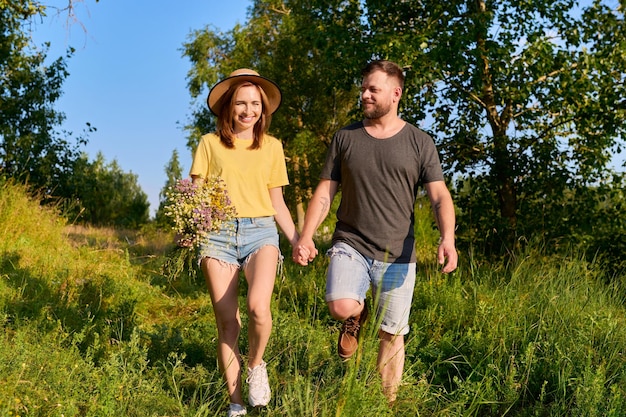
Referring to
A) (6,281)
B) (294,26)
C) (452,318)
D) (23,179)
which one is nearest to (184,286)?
(6,281)

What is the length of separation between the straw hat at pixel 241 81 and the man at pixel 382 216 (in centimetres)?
60

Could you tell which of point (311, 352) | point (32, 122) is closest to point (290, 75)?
point (32, 122)

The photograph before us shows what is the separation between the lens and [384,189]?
4.28m

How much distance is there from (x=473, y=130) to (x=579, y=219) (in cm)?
190

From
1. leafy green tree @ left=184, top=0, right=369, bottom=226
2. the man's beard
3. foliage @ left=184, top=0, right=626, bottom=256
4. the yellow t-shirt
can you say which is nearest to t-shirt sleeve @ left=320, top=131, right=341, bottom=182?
the man's beard

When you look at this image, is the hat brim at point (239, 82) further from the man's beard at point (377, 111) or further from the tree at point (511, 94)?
the tree at point (511, 94)

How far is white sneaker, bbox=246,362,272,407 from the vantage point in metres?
4.07

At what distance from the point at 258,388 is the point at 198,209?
113 centimetres

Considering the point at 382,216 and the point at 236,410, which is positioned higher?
the point at 382,216

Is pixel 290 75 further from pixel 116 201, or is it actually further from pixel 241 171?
pixel 241 171

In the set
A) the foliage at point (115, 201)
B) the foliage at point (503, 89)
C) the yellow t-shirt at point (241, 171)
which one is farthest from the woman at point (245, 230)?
the foliage at point (115, 201)

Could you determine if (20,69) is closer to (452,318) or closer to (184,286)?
(184,286)

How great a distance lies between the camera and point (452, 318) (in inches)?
240

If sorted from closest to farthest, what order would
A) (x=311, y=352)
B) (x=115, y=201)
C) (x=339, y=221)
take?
(x=339, y=221)
(x=311, y=352)
(x=115, y=201)
